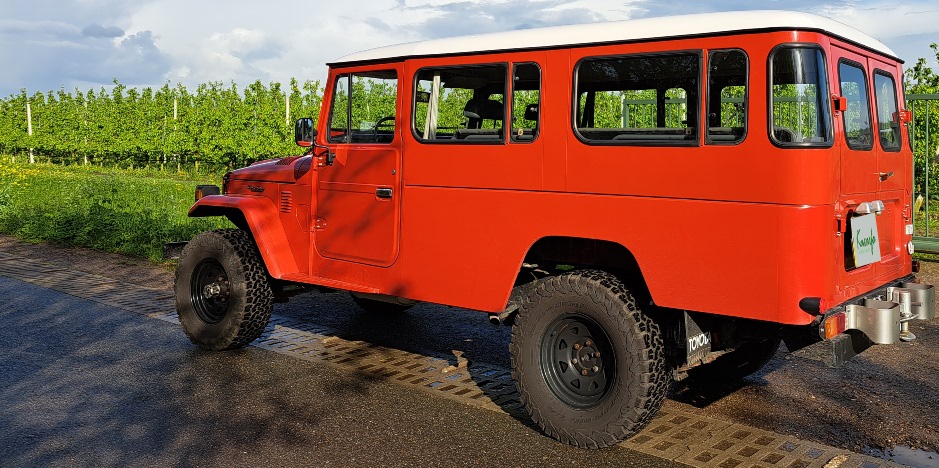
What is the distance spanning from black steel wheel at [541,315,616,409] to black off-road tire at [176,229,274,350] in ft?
8.82

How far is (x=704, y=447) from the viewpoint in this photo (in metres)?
4.71

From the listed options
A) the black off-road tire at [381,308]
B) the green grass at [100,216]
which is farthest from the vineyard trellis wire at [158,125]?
the black off-road tire at [381,308]

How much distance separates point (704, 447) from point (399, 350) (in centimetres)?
290

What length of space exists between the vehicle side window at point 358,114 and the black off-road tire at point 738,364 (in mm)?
2723

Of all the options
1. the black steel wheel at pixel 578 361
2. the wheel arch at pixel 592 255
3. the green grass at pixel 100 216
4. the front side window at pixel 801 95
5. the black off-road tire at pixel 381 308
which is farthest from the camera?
the green grass at pixel 100 216

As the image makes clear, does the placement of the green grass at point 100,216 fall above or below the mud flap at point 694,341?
above

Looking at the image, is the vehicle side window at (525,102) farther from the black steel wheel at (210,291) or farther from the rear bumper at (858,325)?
the black steel wheel at (210,291)

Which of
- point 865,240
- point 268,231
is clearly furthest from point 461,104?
point 865,240

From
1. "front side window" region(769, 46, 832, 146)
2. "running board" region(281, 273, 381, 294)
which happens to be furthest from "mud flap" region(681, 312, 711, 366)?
"running board" region(281, 273, 381, 294)

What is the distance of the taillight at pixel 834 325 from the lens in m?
4.35

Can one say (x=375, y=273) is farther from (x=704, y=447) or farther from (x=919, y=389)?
(x=919, y=389)

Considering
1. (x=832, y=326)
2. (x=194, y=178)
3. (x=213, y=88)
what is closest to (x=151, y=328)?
(x=832, y=326)

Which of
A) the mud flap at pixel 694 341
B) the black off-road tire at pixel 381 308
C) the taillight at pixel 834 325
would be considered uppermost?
the taillight at pixel 834 325

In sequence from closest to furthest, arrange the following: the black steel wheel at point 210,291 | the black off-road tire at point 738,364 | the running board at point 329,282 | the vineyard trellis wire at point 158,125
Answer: the black off-road tire at point 738,364
the running board at point 329,282
the black steel wheel at point 210,291
the vineyard trellis wire at point 158,125
